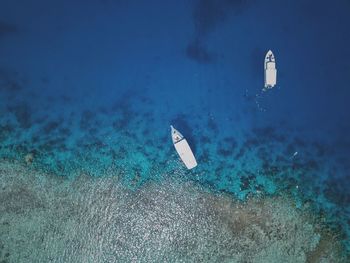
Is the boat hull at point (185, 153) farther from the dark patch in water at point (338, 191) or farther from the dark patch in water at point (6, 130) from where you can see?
the dark patch in water at point (6, 130)

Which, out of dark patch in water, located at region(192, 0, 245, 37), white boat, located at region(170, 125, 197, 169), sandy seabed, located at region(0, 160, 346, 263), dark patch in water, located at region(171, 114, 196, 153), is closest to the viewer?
sandy seabed, located at region(0, 160, 346, 263)

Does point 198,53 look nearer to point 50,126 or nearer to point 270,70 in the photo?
point 270,70

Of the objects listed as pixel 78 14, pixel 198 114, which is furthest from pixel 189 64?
pixel 78 14

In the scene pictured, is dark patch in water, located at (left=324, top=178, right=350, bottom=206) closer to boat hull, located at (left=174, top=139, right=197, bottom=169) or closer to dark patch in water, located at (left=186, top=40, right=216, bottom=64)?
boat hull, located at (left=174, top=139, right=197, bottom=169)

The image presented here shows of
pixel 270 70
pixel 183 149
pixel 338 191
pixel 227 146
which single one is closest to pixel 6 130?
pixel 183 149

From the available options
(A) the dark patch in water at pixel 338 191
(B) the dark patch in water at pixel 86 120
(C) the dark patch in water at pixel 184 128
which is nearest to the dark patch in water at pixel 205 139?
(C) the dark patch in water at pixel 184 128

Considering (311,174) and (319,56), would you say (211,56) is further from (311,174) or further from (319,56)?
(311,174)

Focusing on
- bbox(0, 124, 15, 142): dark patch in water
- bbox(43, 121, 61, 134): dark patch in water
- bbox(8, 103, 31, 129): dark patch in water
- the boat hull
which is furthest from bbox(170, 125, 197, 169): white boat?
bbox(0, 124, 15, 142): dark patch in water
